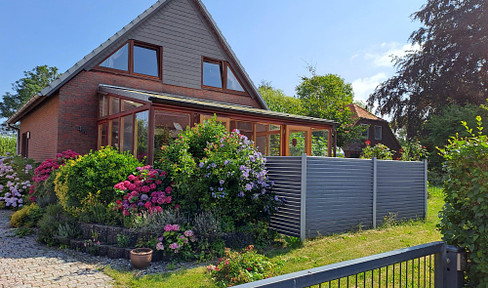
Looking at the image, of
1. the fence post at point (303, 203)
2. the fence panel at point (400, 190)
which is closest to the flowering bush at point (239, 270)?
the fence post at point (303, 203)

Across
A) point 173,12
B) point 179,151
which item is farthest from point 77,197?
point 173,12

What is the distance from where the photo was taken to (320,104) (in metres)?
25.2

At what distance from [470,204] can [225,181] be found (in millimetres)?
4523

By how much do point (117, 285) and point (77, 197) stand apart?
3.46 meters

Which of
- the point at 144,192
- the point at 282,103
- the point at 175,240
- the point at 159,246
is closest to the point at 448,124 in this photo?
the point at 282,103

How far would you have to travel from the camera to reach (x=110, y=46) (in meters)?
12.1

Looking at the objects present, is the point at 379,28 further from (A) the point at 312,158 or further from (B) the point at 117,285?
(B) the point at 117,285

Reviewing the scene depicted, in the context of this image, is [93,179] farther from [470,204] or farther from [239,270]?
[470,204]

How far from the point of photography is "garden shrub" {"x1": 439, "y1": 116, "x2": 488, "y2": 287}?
2.93 metres

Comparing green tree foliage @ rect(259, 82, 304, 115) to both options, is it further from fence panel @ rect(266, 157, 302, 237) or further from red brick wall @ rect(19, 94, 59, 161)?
fence panel @ rect(266, 157, 302, 237)

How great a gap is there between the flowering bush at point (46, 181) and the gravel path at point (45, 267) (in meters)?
2.11

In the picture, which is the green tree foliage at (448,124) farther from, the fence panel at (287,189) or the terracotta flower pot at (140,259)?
the terracotta flower pot at (140,259)

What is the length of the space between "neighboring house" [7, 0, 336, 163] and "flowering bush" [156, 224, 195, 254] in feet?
12.2

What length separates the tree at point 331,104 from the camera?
80.7ft
